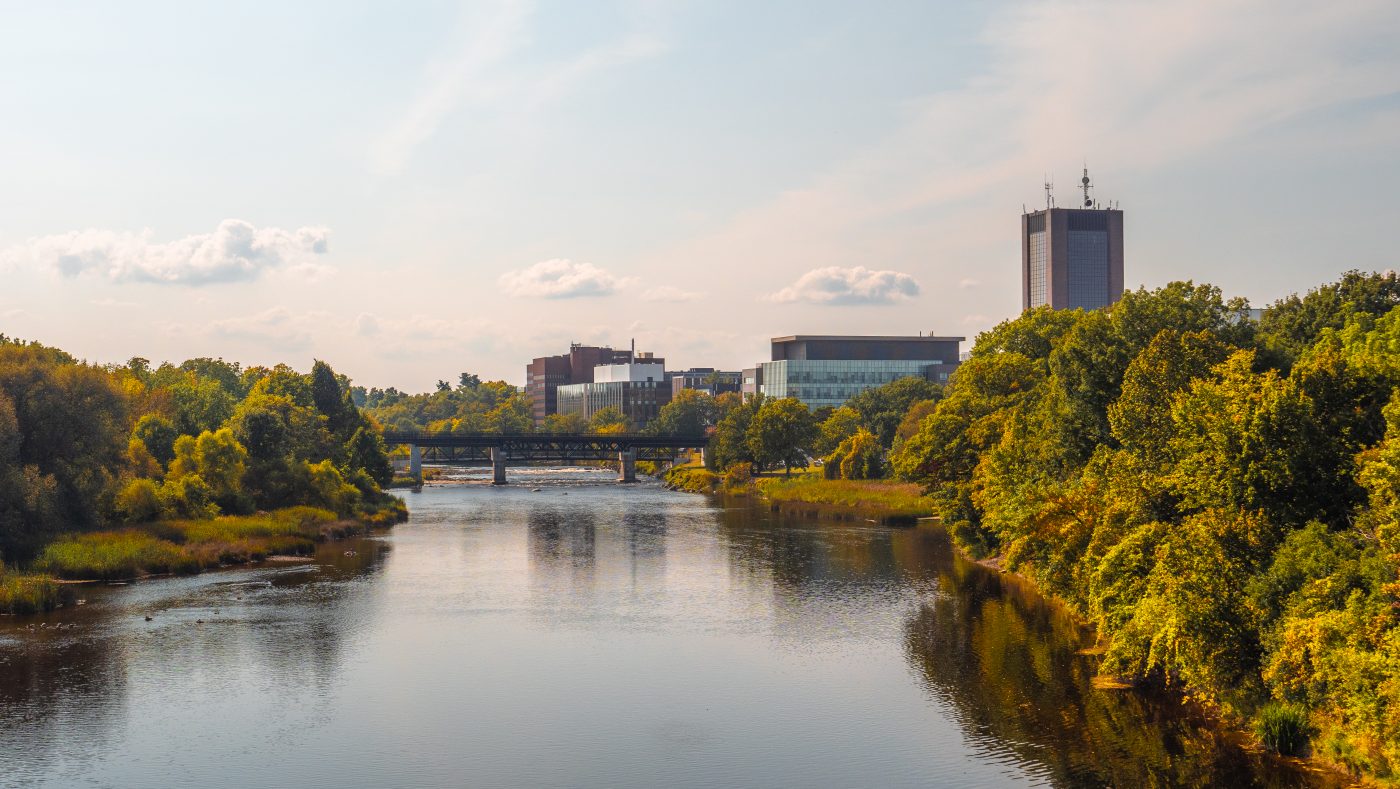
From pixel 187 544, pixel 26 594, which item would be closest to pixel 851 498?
pixel 187 544

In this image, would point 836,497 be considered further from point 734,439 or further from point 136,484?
point 136,484

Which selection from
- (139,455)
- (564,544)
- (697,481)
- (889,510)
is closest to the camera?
(139,455)

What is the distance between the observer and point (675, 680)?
163ft

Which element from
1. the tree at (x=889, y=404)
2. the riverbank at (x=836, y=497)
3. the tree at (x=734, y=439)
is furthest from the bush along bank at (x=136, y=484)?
the tree at (x=889, y=404)

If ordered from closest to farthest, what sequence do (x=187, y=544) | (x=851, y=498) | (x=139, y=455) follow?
(x=187, y=544) < (x=139, y=455) < (x=851, y=498)

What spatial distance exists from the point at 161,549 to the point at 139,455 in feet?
57.3

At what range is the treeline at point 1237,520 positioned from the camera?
117ft

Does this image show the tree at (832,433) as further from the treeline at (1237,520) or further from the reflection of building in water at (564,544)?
the treeline at (1237,520)

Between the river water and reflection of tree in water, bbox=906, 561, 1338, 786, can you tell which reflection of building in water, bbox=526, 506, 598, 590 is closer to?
the river water

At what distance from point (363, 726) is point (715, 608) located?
1047 inches

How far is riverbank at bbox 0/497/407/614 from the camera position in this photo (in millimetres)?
65562

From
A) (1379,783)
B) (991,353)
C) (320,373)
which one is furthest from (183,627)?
(320,373)

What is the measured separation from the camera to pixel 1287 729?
3806 cm

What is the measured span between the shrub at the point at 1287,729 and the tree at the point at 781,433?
13149 cm
